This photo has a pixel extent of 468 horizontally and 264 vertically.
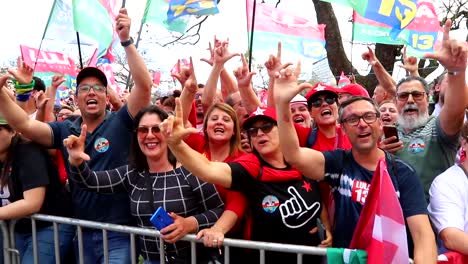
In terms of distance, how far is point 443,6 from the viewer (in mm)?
17438

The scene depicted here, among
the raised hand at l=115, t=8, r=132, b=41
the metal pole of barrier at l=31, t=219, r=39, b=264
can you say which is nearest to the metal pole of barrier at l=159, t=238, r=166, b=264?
the metal pole of barrier at l=31, t=219, r=39, b=264

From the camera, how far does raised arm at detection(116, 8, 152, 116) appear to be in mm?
3453

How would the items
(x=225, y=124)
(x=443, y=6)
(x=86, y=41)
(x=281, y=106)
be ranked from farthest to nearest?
(x=443, y=6) → (x=86, y=41) → (x=225, y=124) → (x=281, y=106)

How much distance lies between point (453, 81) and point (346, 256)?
4.61 feet

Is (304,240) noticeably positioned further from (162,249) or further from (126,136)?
(126,136)

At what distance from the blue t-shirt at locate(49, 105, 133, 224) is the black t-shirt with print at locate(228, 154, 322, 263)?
100 centimetres

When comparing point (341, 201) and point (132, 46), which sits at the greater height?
point (132, 46)

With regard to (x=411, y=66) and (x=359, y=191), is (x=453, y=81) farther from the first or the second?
(x=411, y=66)

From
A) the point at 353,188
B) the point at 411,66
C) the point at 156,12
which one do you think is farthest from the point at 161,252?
the point at 156,12

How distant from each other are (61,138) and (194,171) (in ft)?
4.60

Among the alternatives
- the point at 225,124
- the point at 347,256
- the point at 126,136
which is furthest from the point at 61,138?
the point at 347,256

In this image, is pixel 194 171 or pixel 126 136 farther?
pixel 126 136

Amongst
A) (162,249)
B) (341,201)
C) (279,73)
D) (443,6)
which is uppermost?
(443,6)

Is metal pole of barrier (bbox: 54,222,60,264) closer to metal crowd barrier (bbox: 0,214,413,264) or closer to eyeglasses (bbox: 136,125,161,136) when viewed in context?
metal crowd barrier (bbox: 0,214,413,264)
